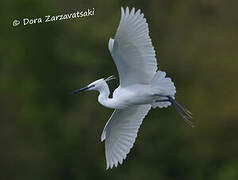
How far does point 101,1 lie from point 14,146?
3467mm

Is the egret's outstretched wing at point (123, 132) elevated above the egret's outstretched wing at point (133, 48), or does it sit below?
below

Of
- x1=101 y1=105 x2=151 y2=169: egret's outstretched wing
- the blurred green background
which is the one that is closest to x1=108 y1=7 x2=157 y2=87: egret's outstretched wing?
x1=101 y1=105 x2=151 y2=169: egret's outstretched wing

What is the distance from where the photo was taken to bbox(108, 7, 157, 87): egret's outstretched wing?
20.3 ft

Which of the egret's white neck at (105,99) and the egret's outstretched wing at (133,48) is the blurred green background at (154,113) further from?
the egret's outstretched wing at (133,48)

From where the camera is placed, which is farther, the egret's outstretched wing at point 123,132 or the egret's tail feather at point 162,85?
the egret's outstretched wing at point 123,132

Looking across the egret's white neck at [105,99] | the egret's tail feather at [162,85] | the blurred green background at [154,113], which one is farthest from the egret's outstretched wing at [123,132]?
the blurred green background at [154,113]

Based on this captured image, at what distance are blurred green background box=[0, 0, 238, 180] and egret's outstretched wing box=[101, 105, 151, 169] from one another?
545cm

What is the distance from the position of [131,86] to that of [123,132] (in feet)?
2.32

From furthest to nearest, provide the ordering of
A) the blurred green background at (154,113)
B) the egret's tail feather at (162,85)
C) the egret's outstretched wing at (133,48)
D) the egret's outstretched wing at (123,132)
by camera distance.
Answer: the blurred green background at (154,113) → the egret's outstretched wing at (123,132) → the egret's tail feather at (162,85) → the egret's outstretched wing at (133,48)

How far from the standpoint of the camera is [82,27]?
49.5ft

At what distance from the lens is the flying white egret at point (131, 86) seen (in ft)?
20.4

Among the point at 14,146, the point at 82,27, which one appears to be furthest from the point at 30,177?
the point at 82,27

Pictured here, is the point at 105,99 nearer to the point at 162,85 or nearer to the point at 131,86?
the point at 131,86

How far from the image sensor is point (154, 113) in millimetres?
13727
